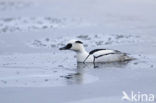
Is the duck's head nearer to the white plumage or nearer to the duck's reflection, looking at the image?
the white plumage

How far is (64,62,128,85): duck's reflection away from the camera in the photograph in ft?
46.2

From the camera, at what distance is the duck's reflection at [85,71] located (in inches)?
554

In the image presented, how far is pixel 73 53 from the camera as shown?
745 inches

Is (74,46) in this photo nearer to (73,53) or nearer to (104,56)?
(104,56)

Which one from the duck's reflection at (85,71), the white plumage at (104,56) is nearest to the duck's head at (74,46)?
the white plumage at (104,56)

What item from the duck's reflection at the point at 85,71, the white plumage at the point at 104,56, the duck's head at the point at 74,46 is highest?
the duck's head at the point at 74,46

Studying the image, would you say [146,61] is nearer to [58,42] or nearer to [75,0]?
[58,42]

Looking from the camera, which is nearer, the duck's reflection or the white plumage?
the duck's reflection

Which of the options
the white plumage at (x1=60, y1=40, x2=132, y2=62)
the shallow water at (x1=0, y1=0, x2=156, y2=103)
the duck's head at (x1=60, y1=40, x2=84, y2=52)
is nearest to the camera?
the shallow water at (x1=0, y1=0, x2=156, y2=103)

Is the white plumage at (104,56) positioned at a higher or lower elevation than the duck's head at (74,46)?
lower

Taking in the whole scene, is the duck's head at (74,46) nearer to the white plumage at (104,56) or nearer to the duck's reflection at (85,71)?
the white plumage at (104,56)

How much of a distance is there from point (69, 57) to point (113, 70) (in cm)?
307

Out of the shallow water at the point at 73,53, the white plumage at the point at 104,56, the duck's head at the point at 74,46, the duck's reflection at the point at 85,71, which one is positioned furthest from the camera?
the duck's head at the point at 74,46

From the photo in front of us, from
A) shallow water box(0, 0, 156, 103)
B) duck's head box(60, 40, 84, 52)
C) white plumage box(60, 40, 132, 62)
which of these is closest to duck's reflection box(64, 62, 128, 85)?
shallow water box(0, 0, 156, 103)
